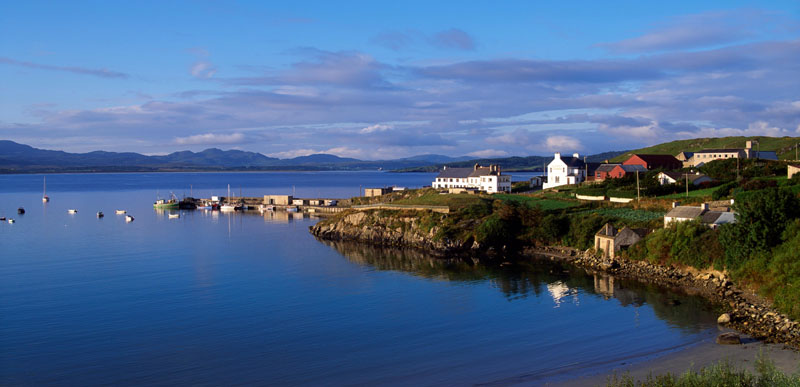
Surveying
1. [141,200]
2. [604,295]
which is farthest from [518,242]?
[141,200]

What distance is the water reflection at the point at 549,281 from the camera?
97.0 ft

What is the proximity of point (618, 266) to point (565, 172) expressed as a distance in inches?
1495

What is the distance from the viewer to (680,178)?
62094mm

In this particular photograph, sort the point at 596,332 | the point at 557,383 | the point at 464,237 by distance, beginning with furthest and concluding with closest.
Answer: the point at 464,237 < the point at 596,332 < the point at 557,383

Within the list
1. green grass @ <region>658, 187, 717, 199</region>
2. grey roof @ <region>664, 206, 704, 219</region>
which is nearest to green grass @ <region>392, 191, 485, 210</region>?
green grass @ <region>658, 187, 717, 199</region>

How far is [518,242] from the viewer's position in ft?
165

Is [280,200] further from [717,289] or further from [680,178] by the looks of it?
[717,289]

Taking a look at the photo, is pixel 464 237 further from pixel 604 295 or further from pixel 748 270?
pixel 748 270

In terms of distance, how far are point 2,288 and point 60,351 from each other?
15114 mm

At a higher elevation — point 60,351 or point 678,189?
point 678,189

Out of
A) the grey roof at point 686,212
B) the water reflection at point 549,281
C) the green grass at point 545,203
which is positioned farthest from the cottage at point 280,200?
the grey roof at point 686,212

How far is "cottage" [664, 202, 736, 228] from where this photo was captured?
36844 mm

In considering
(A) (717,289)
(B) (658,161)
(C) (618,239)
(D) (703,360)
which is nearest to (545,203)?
(C) (618,239)

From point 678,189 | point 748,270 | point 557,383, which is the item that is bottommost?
point 557,383
